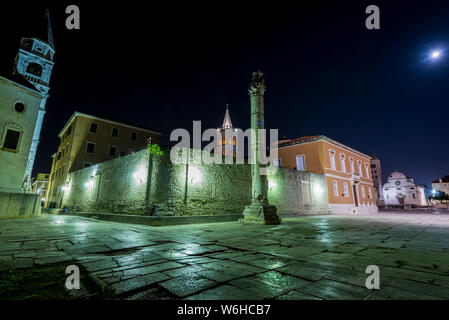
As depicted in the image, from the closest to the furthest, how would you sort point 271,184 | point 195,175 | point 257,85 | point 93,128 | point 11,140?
point 257,85 < point 195,175 < point 11,140 < point 271,184 < point 93,128

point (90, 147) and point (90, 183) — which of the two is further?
point (90, 147)

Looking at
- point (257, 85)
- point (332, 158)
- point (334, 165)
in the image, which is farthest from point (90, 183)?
point (334, 165)

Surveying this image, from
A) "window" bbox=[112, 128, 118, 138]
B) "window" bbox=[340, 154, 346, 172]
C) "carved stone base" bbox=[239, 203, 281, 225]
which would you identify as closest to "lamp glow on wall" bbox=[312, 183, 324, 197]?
"window" bbox=[340, 154, 346, 172]

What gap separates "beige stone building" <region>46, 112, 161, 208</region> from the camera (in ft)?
73.4

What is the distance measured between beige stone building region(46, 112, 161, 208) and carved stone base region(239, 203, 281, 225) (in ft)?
67.5

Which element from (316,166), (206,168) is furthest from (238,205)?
(316,166)

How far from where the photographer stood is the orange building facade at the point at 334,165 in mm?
19266

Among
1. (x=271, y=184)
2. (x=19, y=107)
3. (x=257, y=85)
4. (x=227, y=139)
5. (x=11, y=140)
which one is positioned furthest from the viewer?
(x=227, y=139)

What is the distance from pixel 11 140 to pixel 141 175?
416 inches

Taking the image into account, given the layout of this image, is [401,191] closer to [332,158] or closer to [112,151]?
[332,158]

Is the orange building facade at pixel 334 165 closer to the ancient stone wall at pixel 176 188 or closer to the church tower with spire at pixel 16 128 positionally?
the ancient stone wall at pixel 176 188

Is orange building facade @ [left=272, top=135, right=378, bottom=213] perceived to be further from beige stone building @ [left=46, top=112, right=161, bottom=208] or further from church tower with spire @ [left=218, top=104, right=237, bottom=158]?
beige stone building @ [left=46, top=112, right=161, bottom=208]

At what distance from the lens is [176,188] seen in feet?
34.7
